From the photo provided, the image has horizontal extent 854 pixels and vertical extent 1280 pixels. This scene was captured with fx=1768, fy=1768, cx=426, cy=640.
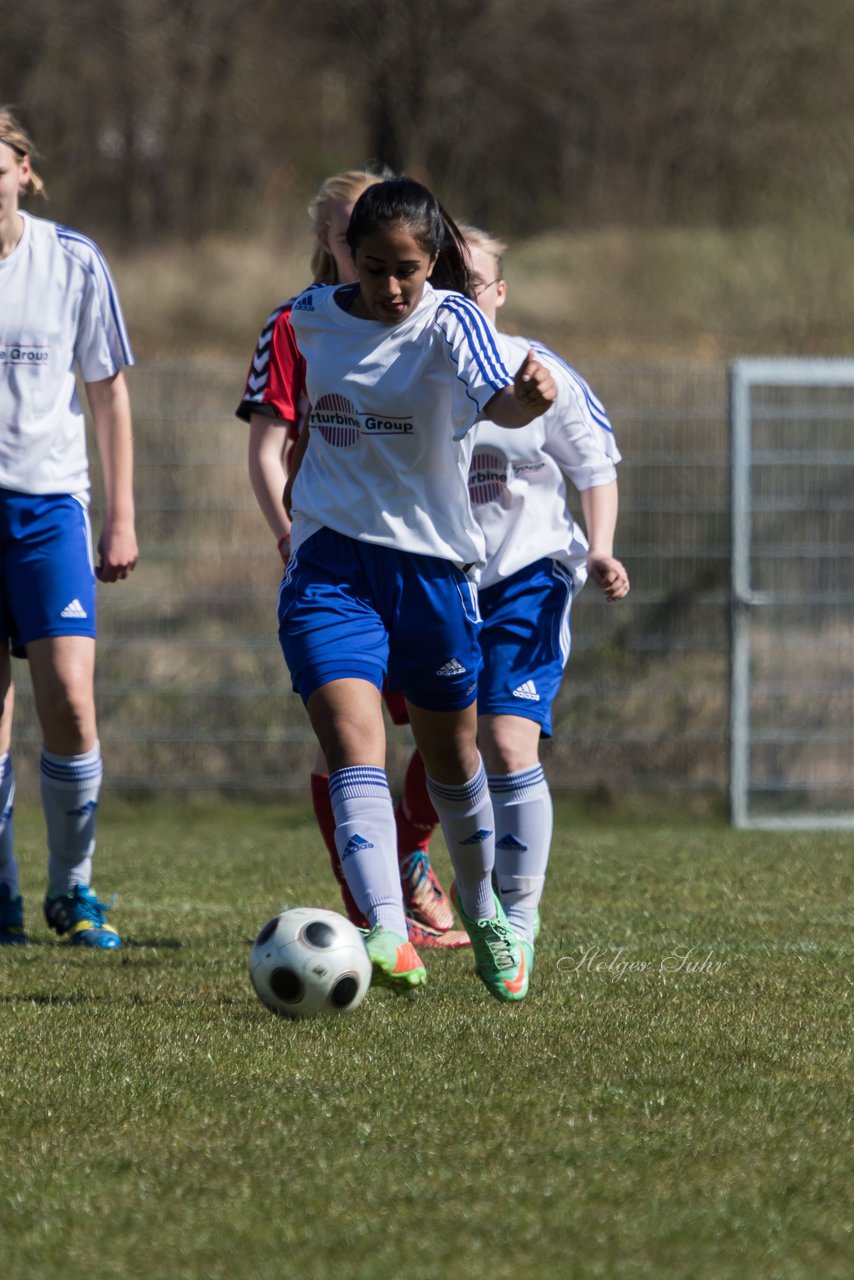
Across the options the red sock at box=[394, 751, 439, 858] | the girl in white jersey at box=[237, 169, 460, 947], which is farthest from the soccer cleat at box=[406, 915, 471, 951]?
the red sock at box=[394, 751, 439, 858]

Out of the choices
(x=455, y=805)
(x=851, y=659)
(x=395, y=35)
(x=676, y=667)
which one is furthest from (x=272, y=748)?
(x=395, y=35)

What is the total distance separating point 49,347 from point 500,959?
7.33 feet

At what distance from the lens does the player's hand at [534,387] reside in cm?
375

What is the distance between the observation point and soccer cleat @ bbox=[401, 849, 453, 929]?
17.9ft

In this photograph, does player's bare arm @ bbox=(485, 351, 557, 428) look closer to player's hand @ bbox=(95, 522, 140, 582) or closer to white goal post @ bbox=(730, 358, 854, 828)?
player's hand @ bbox=(95, 522, 140, 582)

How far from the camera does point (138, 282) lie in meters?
18.5

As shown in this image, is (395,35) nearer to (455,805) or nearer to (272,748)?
(272,748)

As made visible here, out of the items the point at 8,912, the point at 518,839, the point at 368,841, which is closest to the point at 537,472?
the point at 518,839

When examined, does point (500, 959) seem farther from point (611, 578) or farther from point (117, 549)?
point (117, 549)

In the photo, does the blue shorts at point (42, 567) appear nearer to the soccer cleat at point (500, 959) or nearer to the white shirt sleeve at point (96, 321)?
the white shirt sleeve at point (96, 321)

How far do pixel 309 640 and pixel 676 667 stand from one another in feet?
20.7

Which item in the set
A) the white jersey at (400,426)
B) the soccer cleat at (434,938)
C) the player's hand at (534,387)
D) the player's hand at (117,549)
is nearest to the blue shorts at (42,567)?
the player's hand at (117,549)

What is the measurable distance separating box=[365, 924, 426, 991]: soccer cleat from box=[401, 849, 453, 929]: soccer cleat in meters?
1.53

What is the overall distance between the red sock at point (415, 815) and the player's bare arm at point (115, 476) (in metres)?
1.09
